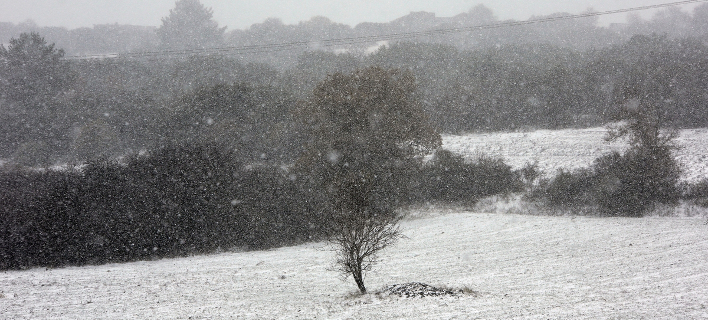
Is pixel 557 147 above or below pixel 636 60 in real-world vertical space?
below

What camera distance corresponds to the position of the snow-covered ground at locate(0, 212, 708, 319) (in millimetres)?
7887

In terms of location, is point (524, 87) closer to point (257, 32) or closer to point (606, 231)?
point (606, 231)

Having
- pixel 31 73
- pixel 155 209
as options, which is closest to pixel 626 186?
pixel 155 209

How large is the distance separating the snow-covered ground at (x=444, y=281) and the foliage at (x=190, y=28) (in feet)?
212

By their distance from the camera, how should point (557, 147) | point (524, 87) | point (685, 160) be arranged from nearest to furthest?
point (685, 160)
point (557, 147)
point (524, 87)

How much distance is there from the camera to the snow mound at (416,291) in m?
8.62

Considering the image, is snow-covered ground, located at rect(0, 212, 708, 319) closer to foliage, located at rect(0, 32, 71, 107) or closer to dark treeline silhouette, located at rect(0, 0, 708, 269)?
dark treeline silhouette, located at rect(0, 0, 708, 269)

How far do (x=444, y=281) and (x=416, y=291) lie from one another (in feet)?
6.14

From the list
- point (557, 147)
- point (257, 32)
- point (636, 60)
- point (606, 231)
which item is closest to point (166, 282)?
point (606, 231)

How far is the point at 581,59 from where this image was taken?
134ft

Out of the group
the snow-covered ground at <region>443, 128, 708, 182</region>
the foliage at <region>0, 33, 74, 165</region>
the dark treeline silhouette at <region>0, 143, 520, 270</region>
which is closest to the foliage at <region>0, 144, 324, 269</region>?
the dark treeline silhouette at <region>0, 143, 520, 270</region>

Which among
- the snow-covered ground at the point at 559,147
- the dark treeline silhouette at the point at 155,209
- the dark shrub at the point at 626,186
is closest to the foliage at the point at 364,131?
the dark treeline silhouette at the point at 155,209

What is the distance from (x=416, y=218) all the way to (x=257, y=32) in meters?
63.0

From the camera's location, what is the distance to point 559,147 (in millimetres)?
26781
